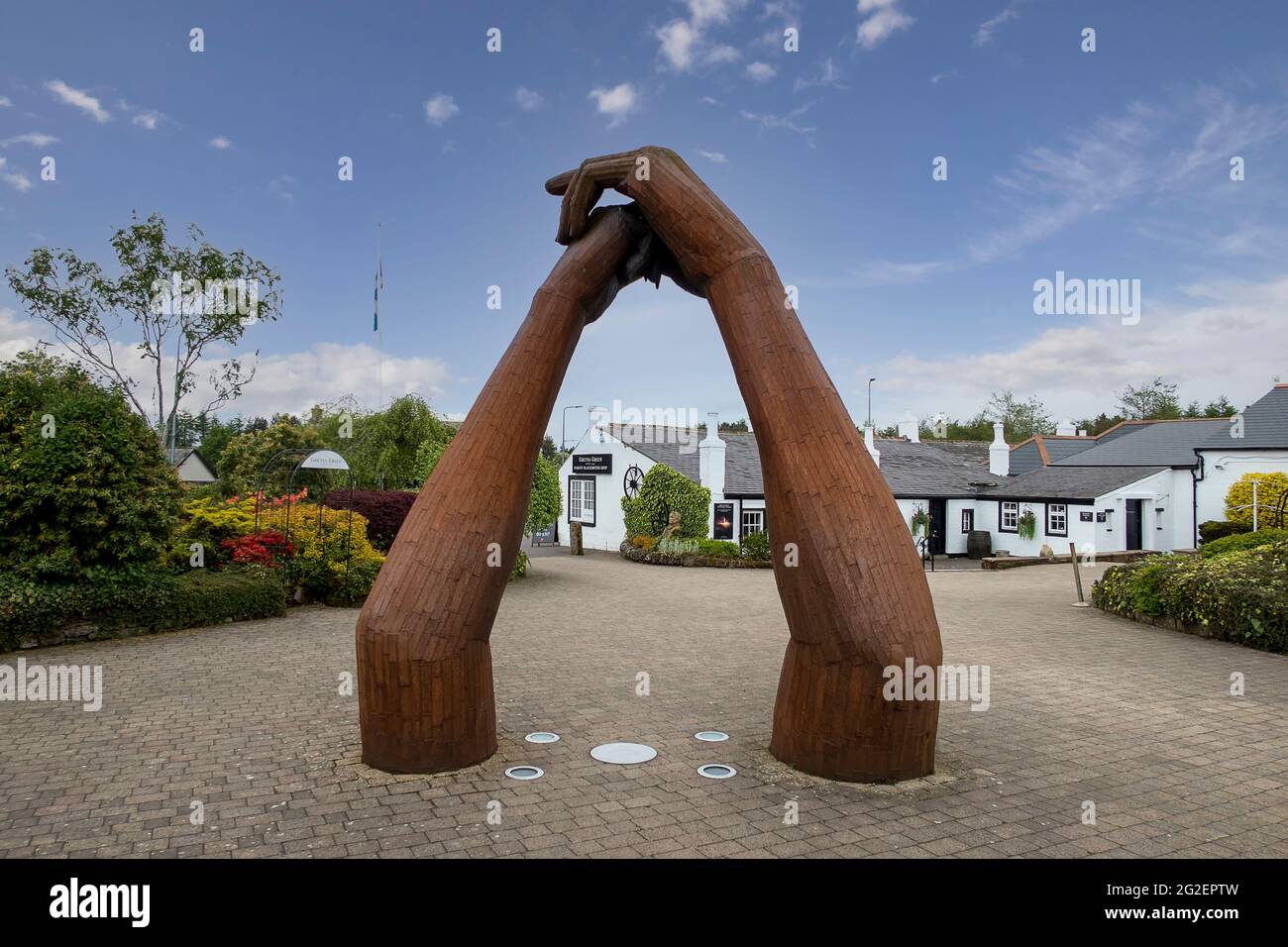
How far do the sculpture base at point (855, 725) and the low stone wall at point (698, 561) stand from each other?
1660 cm

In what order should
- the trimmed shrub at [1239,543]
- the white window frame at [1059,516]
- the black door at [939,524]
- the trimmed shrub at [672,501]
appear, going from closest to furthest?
the trimmed shrub at [1239,543], the trimmed shrub at [672,501], the white window frame at [1059,516], the black door at [939,524]

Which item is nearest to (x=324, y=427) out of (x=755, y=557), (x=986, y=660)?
(x=755, y=557)

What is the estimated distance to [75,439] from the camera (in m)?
11.0

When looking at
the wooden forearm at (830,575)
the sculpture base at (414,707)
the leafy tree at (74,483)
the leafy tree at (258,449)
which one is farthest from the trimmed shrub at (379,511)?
the wooden forearm at (830,575)

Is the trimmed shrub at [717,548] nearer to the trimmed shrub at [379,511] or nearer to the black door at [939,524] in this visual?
the trimmed shrub at [379,511]

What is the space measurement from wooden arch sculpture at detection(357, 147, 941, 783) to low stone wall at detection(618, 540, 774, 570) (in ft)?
54.6

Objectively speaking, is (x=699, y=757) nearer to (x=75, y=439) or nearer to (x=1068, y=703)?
(x=1068, y=703)

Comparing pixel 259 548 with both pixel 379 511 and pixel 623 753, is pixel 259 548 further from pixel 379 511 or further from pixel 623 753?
pixel 623 753

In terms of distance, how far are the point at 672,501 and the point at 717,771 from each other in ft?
61.4

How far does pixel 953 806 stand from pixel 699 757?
1975mm

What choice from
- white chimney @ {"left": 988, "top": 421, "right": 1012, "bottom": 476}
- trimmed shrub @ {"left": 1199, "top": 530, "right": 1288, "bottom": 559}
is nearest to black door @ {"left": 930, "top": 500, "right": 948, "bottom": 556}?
white chimney @ {"left": 988, "top": 421, "right": 1012, "bottom": 476}

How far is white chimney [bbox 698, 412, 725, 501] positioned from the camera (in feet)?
83.5

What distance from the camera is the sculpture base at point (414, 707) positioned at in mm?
5855
